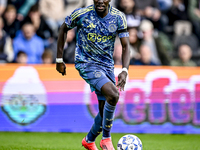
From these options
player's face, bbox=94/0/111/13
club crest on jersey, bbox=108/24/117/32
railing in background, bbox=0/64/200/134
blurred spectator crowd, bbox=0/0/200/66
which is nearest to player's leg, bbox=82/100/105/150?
club crest on jersey, bbox=108/24/117/32

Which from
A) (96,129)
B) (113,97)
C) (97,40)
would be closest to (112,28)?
(97,40)

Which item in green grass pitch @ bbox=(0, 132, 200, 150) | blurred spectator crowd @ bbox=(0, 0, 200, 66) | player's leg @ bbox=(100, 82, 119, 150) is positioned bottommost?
green grass pitch @ bbox=(0, 132, 200, 150)

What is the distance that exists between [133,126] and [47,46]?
3.61m

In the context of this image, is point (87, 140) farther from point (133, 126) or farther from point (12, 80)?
point (12, 80)

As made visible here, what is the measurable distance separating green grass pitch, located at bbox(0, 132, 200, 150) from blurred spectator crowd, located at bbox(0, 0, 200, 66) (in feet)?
8.96

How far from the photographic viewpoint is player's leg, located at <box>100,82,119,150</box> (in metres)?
4.58

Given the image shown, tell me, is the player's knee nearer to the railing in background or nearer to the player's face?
the player's face

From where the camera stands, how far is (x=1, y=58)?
9430mm

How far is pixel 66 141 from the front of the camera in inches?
263

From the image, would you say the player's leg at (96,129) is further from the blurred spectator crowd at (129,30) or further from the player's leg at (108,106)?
the blurred spectator crowd at (129,30)

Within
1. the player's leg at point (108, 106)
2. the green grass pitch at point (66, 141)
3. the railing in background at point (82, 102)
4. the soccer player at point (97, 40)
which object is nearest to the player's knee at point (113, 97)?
the player's leg at point (108, 106)

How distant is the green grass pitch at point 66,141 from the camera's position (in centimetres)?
591

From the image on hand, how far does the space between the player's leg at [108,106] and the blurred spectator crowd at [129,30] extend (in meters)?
4.90

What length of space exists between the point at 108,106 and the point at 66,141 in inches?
91.0
